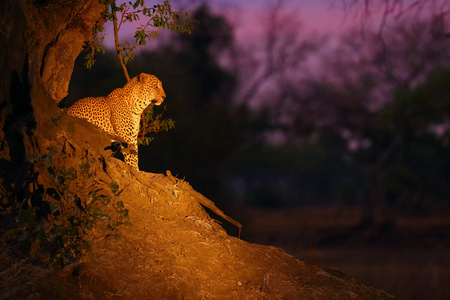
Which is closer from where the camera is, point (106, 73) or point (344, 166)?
point (106, 73)

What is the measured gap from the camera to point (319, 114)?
24750 mm

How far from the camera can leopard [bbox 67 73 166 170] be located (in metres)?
6.20

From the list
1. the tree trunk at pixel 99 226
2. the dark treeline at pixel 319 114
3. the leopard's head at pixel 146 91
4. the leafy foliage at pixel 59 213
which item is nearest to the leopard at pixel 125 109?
the leopard's head at pixel 146 91

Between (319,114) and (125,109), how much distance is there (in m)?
19.2

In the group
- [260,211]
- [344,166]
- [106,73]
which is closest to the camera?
[106,73]

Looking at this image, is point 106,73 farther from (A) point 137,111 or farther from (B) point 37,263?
(B) point 37,263

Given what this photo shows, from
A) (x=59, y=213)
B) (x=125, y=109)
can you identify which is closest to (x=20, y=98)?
(x=59, y=213)

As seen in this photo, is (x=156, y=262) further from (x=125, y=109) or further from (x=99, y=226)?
(x=125, y=109)

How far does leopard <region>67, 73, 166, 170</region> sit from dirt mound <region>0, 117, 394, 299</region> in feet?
3.26

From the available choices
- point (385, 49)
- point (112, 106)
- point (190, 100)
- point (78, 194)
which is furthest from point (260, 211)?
point (78, 194)

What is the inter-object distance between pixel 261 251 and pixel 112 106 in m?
2.82

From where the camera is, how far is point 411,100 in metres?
19.9

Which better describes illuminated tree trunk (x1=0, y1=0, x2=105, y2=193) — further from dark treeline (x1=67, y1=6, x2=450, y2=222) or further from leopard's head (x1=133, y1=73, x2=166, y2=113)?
dark treeline (x1=67, y1=6, x2=450, y2=222)

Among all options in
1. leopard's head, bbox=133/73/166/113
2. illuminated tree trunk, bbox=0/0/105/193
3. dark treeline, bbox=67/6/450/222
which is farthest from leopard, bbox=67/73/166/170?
dark treeline, bbox=67/6/450/222
